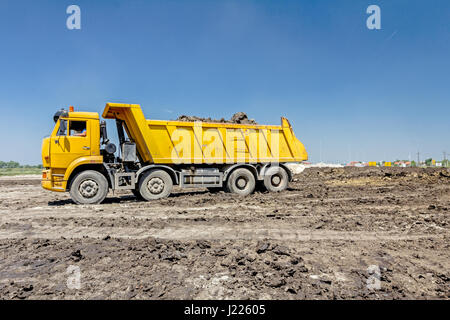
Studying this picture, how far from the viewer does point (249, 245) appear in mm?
4129

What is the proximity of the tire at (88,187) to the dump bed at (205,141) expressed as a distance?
1582 millimetres

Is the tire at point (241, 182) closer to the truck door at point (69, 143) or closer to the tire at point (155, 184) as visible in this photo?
the tire at point (155, 184)

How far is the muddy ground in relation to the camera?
277 centimetres

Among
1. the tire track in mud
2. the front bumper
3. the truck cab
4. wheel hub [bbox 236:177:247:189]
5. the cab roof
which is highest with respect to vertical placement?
the cab roof

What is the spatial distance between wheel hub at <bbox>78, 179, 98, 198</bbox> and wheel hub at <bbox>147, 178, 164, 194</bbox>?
62.9 inches

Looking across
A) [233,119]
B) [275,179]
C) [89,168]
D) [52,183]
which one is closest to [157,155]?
[89,168]

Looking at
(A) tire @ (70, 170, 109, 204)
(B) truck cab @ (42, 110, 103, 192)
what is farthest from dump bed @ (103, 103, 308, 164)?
(A) tire @ (70, 170, 109, 204)

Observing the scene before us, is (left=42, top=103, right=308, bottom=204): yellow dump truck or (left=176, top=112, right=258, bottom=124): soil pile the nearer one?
(left=42, top=103, right=308, bottom=204): yellow dump truck

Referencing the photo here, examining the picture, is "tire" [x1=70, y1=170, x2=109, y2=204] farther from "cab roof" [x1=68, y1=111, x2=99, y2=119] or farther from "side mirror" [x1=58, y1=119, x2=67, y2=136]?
"cab roof" [x1=68, y1=111, x2=99, y2=119]

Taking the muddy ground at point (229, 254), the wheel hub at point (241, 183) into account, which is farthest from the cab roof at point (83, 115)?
the wheel hub at point (241, 183)

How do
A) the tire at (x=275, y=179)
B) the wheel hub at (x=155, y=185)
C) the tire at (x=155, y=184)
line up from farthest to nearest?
1. the tire at (x=275, y=179)
2. the wheel hub at (x=155, y=185)
3. the tire at (x=155, y=184)

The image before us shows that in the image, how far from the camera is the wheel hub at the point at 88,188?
334 inches
